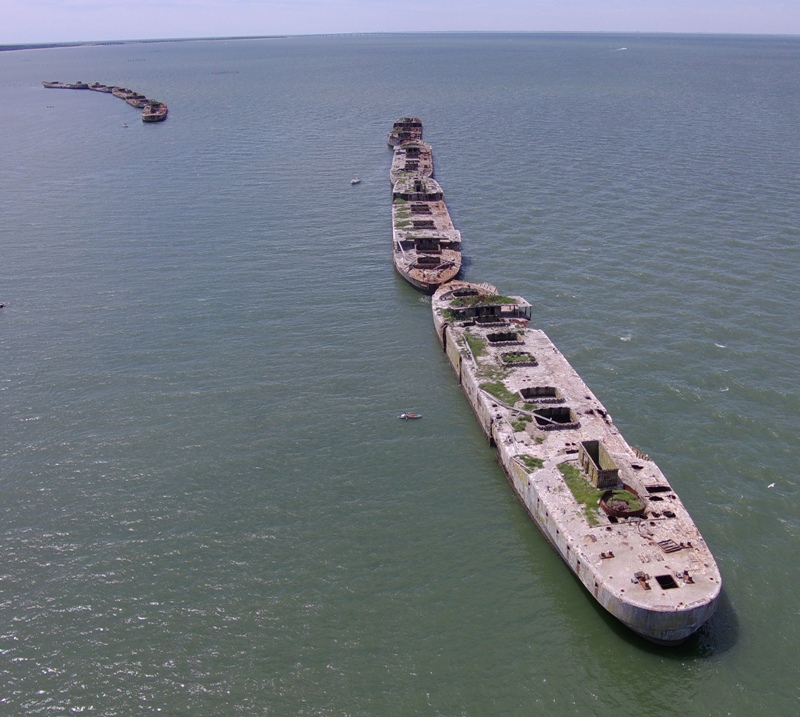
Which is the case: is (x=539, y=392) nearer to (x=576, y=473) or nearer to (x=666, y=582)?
(x=576, y=473)

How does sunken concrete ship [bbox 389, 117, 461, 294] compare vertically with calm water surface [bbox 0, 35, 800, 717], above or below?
above

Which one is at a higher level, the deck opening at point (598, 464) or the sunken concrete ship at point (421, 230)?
the sunken concrete ship at point (421, 230)

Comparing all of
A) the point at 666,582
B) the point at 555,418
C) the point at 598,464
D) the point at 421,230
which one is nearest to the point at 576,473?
the point at 598,464

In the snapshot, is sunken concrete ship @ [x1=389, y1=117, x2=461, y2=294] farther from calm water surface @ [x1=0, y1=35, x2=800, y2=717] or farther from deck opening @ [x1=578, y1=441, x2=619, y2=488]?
deck opening @ [x1=578, y1=441, x2=619, y2=488]

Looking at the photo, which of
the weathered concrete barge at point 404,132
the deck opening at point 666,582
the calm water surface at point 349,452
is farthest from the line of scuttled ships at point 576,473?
the weathered concrete barge at point 404,132

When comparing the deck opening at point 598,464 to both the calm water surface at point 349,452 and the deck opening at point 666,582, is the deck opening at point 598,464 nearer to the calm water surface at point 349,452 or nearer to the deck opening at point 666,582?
the calm water surface at point 349,452

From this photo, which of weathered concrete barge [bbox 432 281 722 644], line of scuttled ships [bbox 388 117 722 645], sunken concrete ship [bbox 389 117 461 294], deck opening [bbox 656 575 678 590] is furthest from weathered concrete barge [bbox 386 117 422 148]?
deck opening [bbox 656 575 678 590]

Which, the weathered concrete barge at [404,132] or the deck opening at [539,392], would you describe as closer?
the deck opening at [539,392]
